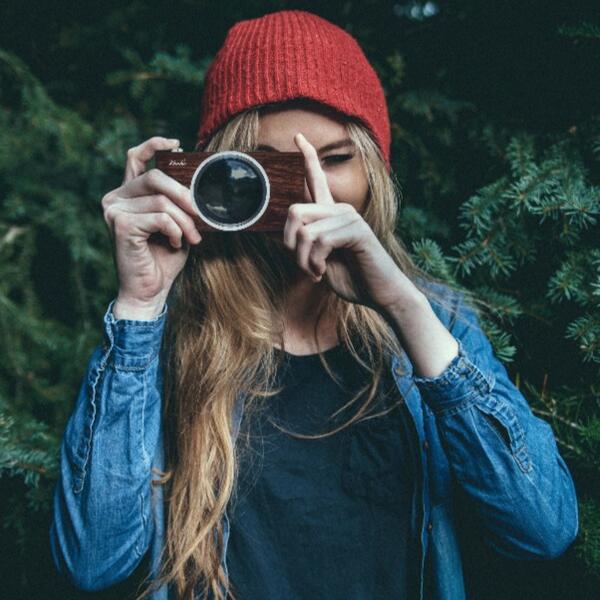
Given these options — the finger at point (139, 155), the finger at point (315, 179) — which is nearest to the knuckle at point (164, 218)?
the finger at point (139, 155)

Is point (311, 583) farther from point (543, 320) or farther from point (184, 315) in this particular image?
point (543, 320)

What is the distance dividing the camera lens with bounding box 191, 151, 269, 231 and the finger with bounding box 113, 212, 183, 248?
6 cm

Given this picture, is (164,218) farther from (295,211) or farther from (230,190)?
(295,211)

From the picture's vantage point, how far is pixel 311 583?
3.39 ft

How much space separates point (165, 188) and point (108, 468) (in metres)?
0.52

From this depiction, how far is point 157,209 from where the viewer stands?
988 millimetres

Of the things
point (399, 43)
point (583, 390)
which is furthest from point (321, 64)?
point (583, 390)

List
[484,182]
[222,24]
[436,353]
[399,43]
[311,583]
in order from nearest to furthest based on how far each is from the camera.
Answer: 1. [436,353]
2. [311,583]
3. [484,182]
4. [399,43]
5. [222,24]

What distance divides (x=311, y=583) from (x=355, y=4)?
1487mm

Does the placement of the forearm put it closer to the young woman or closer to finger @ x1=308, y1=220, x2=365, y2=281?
the young woman

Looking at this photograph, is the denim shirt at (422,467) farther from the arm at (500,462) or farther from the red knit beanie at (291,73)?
the red knit beanie at (291,73)

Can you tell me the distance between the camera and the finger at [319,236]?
0.93m

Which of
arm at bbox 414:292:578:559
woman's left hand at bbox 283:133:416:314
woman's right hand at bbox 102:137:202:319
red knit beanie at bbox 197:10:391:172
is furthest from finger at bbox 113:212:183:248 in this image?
arm at bbox 414:292:578:559

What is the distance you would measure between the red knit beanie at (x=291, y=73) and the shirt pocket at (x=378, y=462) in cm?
63
